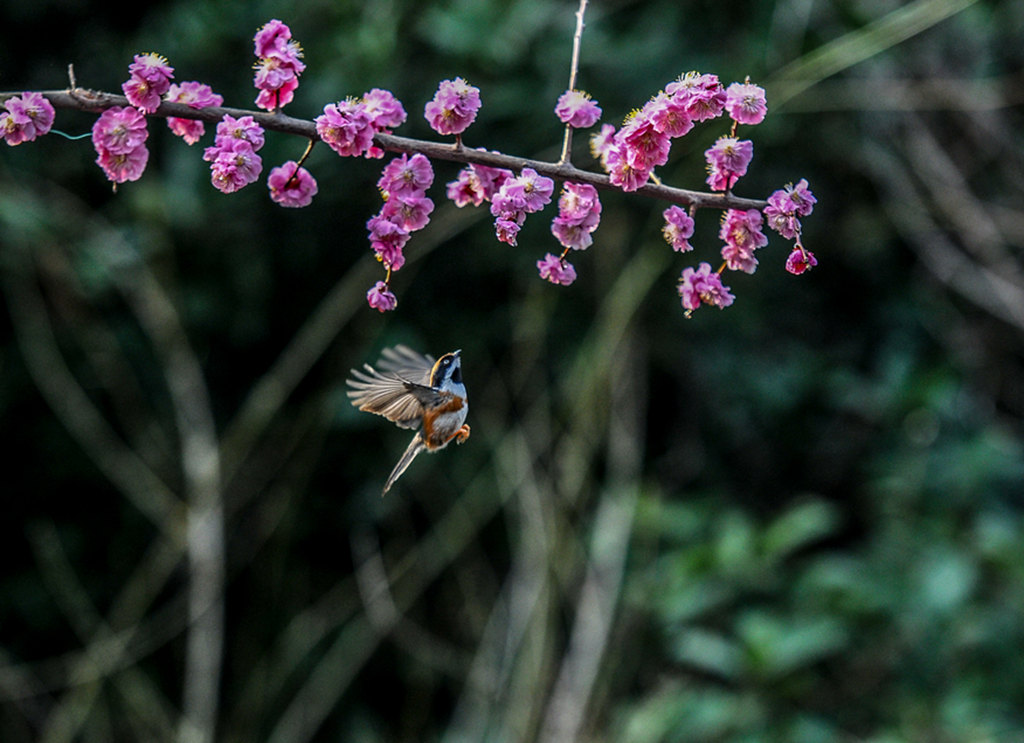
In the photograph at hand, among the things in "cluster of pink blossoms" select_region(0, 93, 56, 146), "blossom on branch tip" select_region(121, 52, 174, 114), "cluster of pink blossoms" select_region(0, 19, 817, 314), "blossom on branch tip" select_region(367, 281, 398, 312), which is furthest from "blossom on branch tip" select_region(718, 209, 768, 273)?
"cluster of pink blossoms" select_region(0, 93, 56, 146)

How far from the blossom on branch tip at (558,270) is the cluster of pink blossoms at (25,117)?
1.78 ft

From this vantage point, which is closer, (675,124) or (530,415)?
(675,124)

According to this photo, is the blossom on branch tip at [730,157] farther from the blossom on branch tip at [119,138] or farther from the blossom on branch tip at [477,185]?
the blossom on branch tip at [119,138]

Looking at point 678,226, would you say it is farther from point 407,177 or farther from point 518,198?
point 407,177

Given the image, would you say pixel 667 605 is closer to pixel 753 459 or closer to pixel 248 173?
pixel 753 459

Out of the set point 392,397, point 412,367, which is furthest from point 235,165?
point 412,367

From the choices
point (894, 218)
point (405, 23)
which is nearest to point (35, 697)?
point (405, 23)

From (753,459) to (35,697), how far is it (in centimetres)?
293

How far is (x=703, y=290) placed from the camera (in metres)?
1.09

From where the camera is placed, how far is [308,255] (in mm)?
3426

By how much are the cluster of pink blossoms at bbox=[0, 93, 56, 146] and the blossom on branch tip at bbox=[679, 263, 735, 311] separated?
2.32 ft

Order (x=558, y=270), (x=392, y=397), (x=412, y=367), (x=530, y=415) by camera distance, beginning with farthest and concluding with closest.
→ (x=530, y=415)
(x=412, y=367)
(x=392, y=397)
(x=558, y=270)

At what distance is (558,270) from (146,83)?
0.48 meters

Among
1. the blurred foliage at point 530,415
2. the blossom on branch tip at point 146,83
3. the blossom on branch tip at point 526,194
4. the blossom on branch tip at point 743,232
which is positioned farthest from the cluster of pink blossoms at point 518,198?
the blurred foliage at point 530,415
